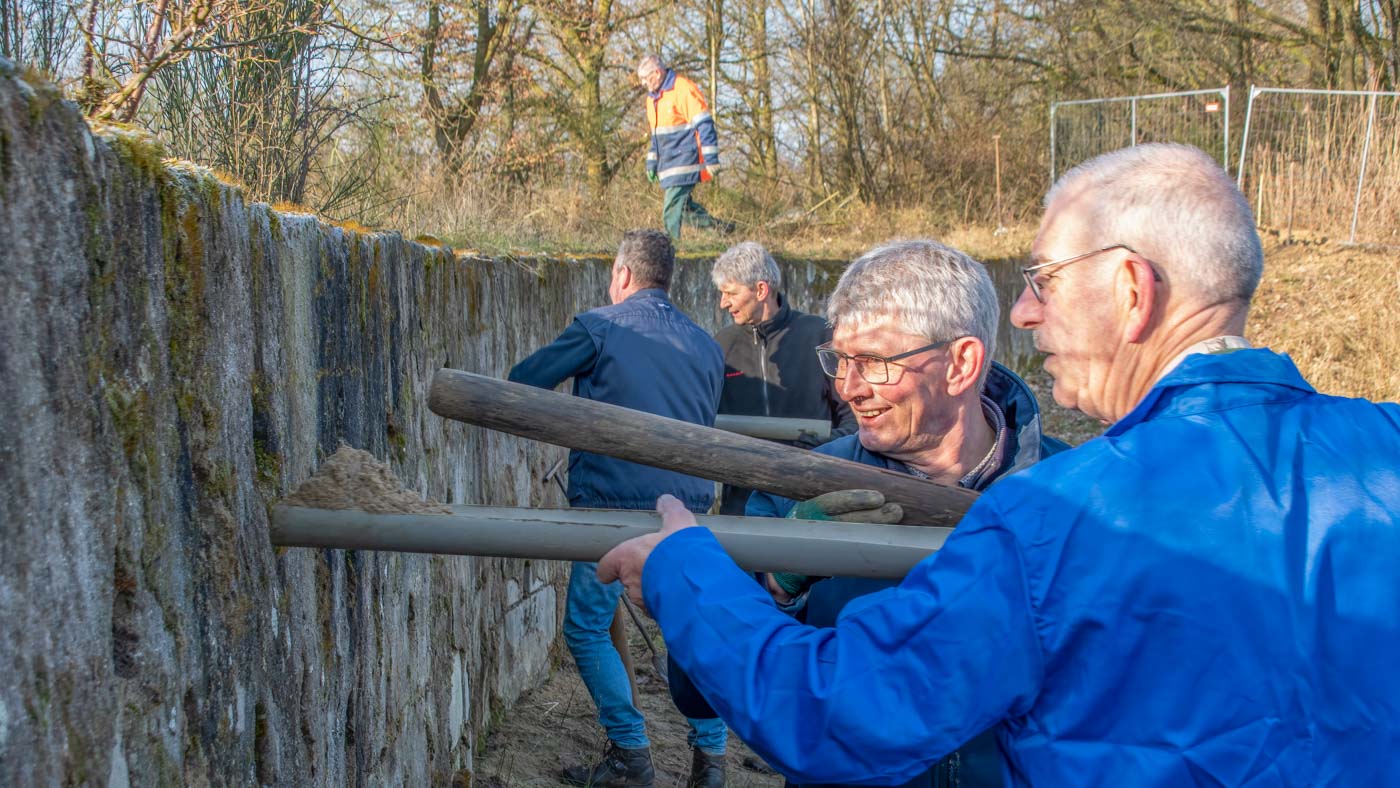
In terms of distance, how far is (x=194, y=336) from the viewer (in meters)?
1.83

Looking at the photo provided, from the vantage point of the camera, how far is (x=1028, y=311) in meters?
1.69

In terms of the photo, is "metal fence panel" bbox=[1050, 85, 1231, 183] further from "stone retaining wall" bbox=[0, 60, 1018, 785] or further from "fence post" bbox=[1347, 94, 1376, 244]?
"stone retaining wall" bbox=[0, 60, 1018, 785]

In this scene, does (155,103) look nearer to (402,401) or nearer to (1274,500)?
(402,401)

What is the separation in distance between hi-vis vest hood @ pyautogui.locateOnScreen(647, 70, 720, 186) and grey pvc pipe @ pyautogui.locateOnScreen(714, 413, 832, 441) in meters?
6.40

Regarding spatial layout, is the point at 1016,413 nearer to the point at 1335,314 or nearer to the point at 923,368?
the point at 923,368

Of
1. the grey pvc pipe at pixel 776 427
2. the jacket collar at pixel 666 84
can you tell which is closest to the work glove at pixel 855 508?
the grey pvc pipe at pixel 776 427

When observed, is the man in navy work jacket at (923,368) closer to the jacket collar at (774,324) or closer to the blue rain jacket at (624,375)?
the blue rain jacket at (624,375)

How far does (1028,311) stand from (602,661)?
117 inches

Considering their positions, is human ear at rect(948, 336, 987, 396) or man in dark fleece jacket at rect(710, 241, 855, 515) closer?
human ear at rect(948, 336, 987, 396)

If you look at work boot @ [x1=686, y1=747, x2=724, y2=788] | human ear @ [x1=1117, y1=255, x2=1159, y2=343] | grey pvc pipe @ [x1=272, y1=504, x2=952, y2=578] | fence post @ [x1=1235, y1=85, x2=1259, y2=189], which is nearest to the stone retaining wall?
grey pvc pipe @ [x1=272, y1=504, x2=952, y2=578]

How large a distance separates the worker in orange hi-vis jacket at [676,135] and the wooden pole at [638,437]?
338 inches

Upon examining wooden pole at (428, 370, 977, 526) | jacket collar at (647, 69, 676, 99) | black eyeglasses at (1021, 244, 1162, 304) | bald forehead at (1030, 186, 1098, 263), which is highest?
jacket collar at (647, 69, 676, 99)

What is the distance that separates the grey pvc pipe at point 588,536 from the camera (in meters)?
1.91

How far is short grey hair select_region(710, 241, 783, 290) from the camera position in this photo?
17.3 ft
